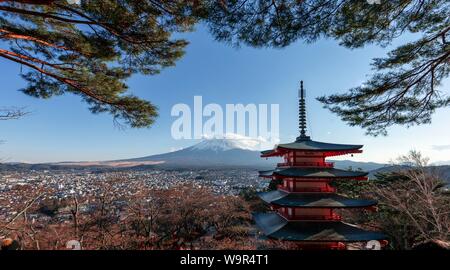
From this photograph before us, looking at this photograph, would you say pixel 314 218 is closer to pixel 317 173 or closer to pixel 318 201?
pixel 318 201

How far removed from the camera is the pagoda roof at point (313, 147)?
6.16 m

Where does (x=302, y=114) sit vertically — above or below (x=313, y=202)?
above

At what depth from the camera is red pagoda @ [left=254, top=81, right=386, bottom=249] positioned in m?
5.69

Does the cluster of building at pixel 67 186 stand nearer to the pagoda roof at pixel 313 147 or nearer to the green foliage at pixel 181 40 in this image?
the green foliage at pixel 181 40

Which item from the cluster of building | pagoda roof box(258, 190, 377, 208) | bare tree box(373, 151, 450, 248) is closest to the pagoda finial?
pagoda roof box(258, 190, 377, 208)

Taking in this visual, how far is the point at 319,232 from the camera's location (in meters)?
5.77

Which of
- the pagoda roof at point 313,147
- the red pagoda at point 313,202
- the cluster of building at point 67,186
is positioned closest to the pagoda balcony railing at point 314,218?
the red pagoda at point 313,202

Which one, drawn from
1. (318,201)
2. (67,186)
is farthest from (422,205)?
(67,186)

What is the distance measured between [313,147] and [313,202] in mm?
1513
